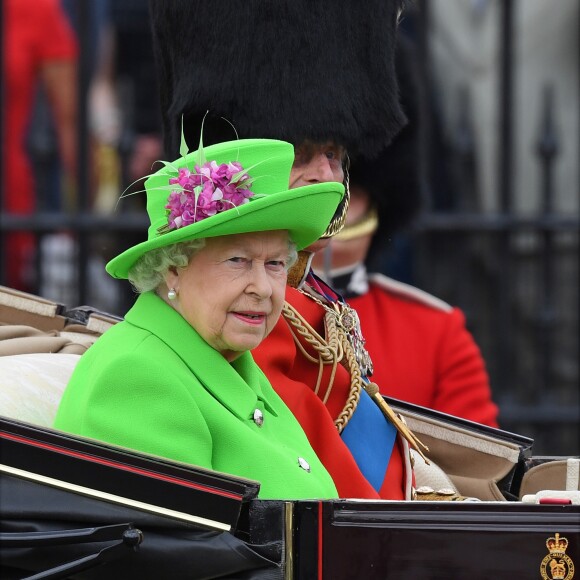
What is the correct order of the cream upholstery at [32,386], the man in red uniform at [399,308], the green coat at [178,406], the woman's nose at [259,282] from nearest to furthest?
1. the green coat at [178,406]
2. the woman's nose at [259,282]
3. the cream upholstery at [32,386]
4. the man in red uniform at [399,308]

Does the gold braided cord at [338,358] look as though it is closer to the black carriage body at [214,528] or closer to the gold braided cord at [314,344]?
the gold braided cord at [314,344]

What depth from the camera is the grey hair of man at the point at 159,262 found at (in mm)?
2906

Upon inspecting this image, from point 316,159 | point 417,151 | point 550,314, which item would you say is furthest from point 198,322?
point 550,314

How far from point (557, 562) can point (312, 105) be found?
1457mm

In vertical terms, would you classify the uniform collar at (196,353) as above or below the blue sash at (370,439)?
above

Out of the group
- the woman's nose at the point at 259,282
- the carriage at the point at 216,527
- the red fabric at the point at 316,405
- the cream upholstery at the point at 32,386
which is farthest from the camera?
the red fabric at the point at 316,405

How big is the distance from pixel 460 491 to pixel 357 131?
0.90 metres

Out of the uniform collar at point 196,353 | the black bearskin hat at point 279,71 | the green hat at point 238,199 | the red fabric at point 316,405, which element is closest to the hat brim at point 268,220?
the green hat at point 238,199

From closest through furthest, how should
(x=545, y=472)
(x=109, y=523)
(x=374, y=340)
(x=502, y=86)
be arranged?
(x=109, y=523) < (x=545, y=472) < (x=374, y=340) < (x=502, y=86)

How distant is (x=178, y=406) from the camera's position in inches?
108

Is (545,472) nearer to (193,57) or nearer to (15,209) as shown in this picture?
(193,57)

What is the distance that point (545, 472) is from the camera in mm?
3615

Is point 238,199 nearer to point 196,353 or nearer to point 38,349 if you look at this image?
point 196,353

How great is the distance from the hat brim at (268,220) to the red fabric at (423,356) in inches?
76.2
